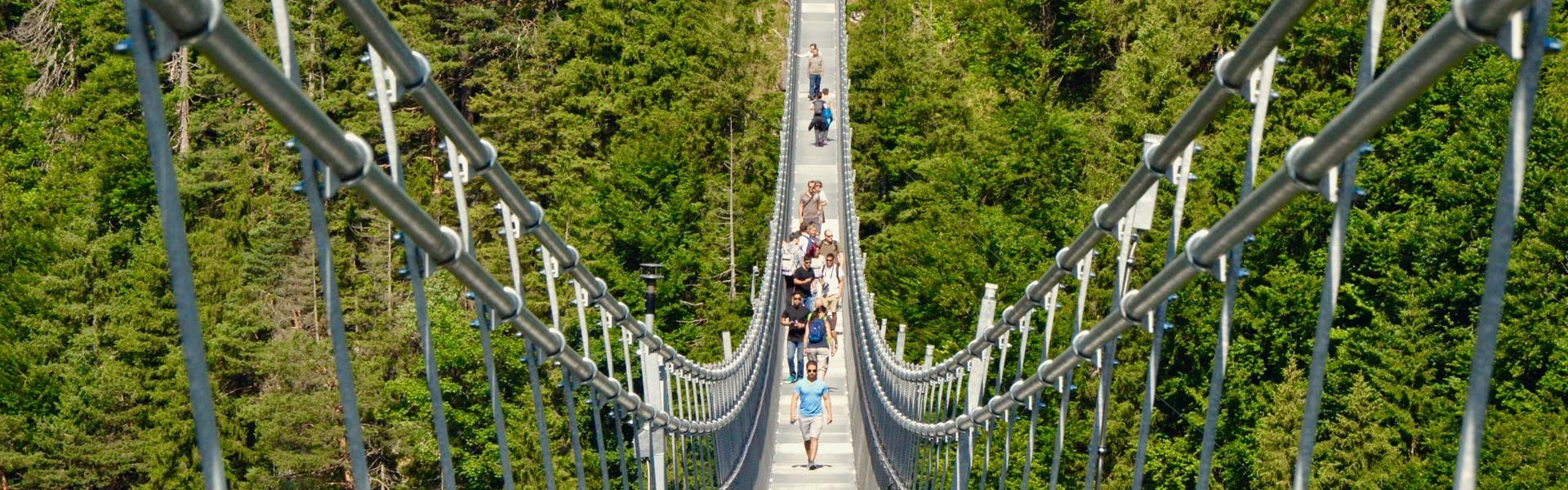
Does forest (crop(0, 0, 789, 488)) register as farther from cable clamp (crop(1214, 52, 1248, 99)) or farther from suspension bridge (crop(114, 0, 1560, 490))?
cable clamp (crop(1214, 52, 1248, 99))

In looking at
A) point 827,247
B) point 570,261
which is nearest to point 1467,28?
point 570,261

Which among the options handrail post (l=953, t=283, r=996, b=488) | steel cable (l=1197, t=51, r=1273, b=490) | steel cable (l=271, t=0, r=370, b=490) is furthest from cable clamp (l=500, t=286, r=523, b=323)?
handrail post (l=953, t=283, r=996, b=488)

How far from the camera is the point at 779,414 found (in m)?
13.5

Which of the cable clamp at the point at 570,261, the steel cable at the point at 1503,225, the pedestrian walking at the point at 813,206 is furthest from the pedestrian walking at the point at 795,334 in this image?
the steel cable at the point at 1503,225

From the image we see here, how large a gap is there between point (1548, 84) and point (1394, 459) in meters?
7.34

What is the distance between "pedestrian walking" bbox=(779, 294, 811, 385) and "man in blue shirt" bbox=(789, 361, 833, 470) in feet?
5.40

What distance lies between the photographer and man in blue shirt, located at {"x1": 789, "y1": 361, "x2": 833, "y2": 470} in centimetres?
1138

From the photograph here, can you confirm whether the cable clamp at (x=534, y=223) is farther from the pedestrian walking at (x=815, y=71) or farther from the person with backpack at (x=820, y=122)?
the pedestrian walking at (x=815, y=71)

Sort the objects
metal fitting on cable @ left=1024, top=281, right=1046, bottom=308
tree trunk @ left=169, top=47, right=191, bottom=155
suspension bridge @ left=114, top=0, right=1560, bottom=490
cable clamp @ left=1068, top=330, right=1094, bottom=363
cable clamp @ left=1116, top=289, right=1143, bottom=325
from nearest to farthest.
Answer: suspension bridge @ left=114, top=0, right=1560, bottom=490
cable clamp @ left=1116, top=289, right=1143, bottom=325
cable clamp @ left=1068, top=330, right=1094, bottom=363
metal fitting on cable @ left=1024, top=281, right=1046, bottom=308
tree trunk @ left=169, top=47, right=191, bottom=155

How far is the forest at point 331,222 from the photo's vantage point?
1406 inches

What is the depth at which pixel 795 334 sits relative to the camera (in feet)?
44.6

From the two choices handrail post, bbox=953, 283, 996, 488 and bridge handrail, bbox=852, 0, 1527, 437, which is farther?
handrail post, bbox=953, 283, 996, 488

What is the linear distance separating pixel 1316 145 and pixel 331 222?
121 ft

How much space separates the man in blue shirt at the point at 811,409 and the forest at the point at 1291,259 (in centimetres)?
1621
